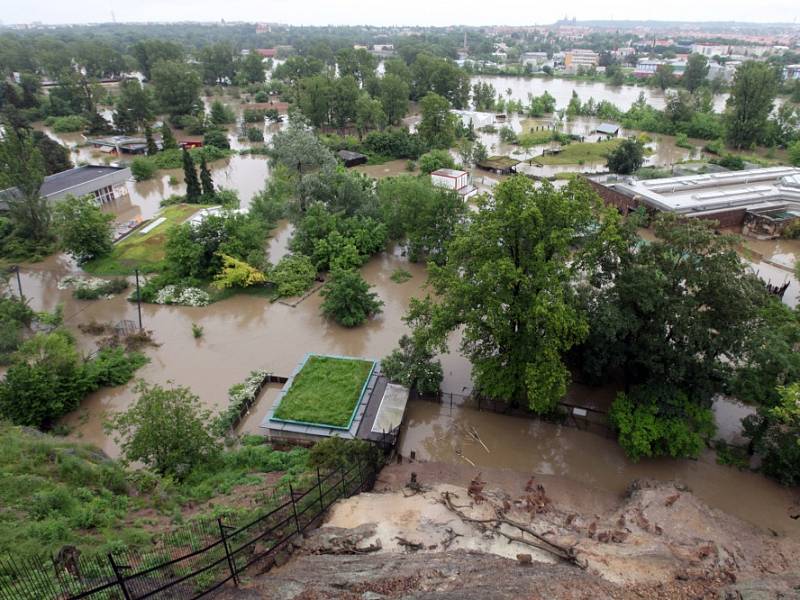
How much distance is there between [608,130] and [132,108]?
5126 centimetres

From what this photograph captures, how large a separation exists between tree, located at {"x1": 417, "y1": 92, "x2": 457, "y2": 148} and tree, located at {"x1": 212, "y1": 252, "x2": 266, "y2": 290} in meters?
27.2

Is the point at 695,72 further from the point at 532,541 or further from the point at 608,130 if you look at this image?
the point at 532,541

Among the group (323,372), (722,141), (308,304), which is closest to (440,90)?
(722,141)

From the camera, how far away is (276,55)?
127m

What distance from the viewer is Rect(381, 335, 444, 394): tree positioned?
55.8ft

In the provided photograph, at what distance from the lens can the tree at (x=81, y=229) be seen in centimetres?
2617

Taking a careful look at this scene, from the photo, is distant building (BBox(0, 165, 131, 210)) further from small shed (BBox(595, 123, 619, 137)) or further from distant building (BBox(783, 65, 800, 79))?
distant building (BBox(783, 65, 800, 79))

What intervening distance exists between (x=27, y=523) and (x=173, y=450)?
381cm

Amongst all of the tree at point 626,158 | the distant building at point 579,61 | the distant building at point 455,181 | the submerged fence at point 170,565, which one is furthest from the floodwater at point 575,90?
the submerged fence at point 170,565

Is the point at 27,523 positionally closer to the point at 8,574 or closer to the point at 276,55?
the point at 8,574

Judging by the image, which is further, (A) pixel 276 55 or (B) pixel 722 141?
(A) pixel 276 55

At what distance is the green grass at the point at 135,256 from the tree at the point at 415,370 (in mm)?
15746

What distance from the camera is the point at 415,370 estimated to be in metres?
17.0

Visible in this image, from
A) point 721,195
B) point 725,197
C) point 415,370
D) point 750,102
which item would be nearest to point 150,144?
point 415,370
